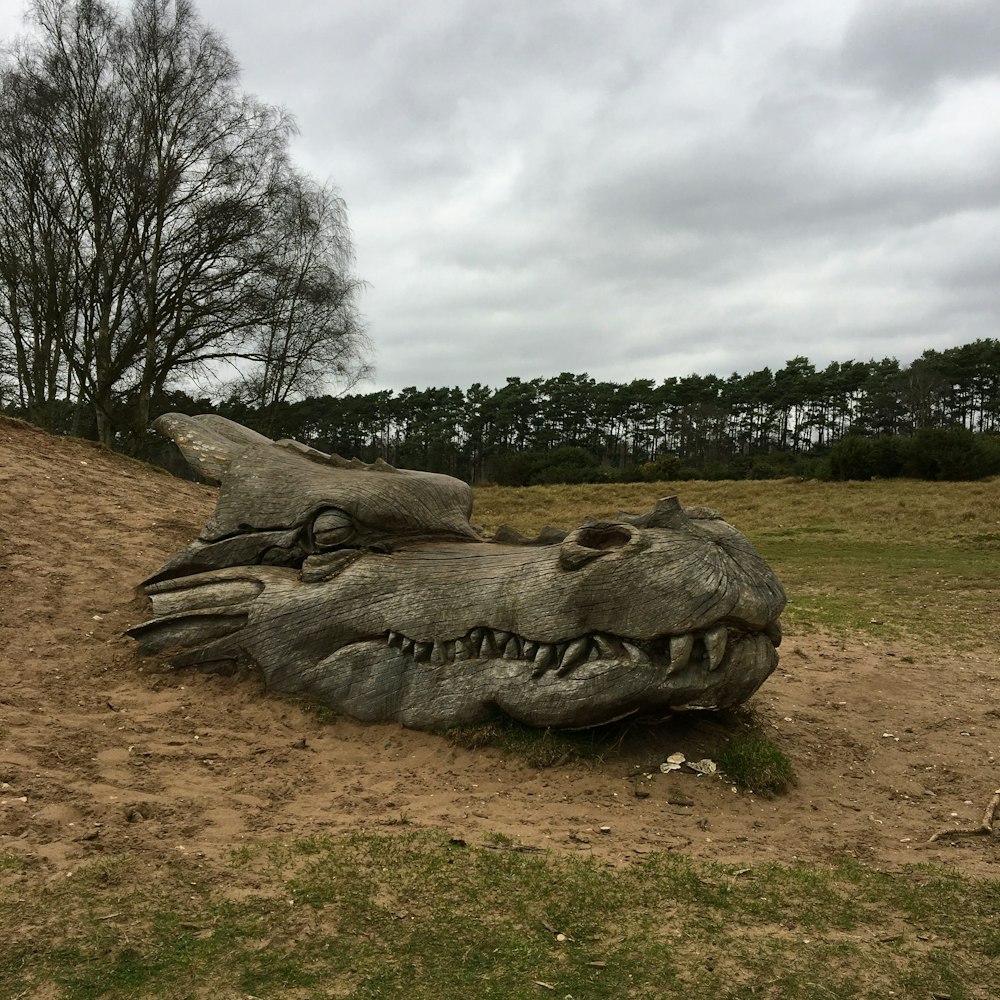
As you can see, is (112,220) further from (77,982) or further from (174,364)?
(77,982)

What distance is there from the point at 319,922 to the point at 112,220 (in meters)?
20.9

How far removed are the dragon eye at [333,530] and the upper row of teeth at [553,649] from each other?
877 millimetres

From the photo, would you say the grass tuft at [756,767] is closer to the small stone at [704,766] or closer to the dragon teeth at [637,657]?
the small stone at [704,766]

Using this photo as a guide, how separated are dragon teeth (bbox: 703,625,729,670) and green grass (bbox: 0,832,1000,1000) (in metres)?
1.06

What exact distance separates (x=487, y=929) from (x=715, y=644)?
193cm

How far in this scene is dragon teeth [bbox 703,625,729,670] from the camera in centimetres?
430

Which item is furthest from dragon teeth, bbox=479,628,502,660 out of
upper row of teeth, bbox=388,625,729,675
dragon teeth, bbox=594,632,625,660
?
dragon teeth, bbox=594,632,625,660

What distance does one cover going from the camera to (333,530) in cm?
561

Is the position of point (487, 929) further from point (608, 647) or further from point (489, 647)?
point (489, 647)

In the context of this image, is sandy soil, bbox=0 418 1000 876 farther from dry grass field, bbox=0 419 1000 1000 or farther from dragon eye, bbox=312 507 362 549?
dragon eye, bbox=312 507 362 549

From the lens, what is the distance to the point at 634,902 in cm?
321

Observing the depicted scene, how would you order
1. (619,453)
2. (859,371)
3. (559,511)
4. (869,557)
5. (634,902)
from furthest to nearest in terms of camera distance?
(619,453) < (859,371) < (559,511) < (869,557) < (634,902)

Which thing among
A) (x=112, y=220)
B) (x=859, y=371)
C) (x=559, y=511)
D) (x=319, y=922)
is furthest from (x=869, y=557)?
(x=859, y=371)

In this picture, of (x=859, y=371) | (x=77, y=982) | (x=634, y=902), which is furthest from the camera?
(x=859, y=371)
